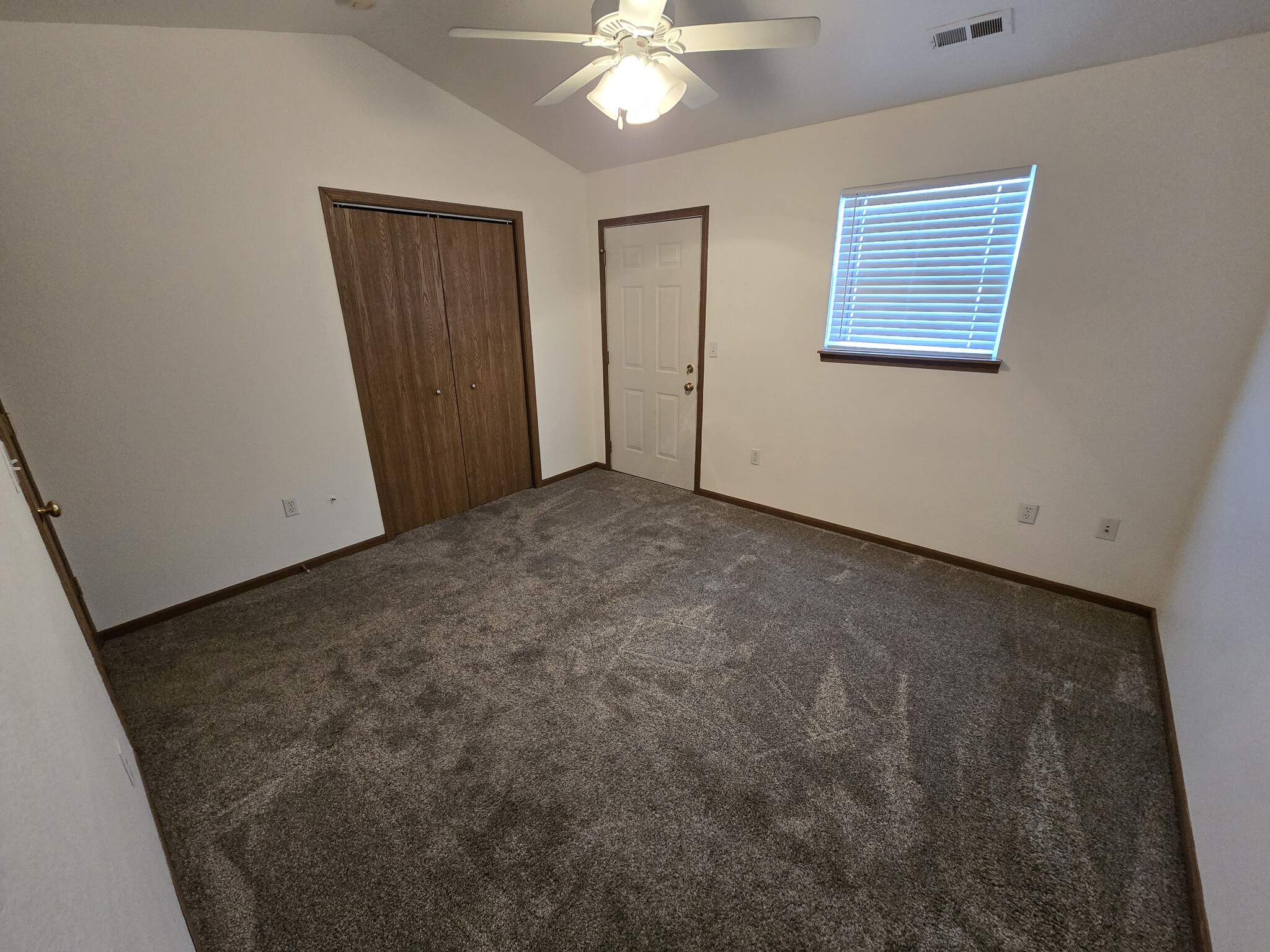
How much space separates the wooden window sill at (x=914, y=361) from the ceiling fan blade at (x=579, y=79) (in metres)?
1.90

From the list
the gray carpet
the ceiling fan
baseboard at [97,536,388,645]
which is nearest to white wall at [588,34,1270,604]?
the gray carpet

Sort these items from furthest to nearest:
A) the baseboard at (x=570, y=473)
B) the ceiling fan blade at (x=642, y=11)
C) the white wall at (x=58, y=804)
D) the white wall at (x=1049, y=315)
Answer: the baseboard at (x=570, y=473), the white wall at (x=1049, y=315), the ceiling fan blade at (x=642, y=11), the white wall at (x=58, y=804)

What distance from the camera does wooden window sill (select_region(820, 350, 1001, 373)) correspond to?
256cm

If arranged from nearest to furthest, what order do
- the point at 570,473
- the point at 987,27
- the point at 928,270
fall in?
the point at 987,27
the point at 928,270
the point at 570,473

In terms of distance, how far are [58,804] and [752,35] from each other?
2.24 m

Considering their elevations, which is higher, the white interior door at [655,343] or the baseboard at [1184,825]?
the white interior door at [655,343]

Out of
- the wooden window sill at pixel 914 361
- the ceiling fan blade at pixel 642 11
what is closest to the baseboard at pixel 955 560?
the wooden window sill at pixel 914 361

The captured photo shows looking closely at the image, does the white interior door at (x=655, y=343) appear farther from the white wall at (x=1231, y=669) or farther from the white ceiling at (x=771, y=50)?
the white wall at (x=1231, y=669)

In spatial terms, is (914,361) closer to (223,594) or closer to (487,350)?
(487,350)

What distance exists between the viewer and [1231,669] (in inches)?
57.6

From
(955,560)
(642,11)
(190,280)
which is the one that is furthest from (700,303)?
(190,280)

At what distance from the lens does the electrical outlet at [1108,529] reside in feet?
7.86

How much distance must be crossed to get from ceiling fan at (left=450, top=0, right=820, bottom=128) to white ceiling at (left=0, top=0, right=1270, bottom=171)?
525 millimetres

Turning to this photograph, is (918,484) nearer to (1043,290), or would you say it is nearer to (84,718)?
(1043,290)
